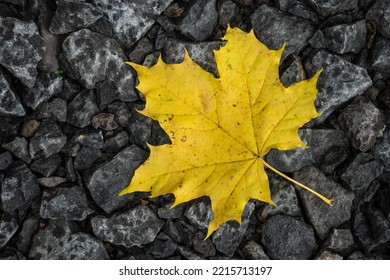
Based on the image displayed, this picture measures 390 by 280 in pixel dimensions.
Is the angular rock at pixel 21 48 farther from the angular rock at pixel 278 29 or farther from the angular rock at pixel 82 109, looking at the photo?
the angular rock at pixel 278 29

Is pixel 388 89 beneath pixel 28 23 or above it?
above

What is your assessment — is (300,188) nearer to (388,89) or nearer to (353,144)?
(353,144)

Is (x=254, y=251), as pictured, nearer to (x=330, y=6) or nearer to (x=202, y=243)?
(x=202, y=243)

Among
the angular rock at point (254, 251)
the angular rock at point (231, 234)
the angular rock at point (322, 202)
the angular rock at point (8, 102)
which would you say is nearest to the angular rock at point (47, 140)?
the angular rock at point (8, 102)

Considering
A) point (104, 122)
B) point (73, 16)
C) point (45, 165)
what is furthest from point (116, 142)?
point (73, 16)

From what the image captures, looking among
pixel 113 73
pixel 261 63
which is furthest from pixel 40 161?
pixel 261 63
